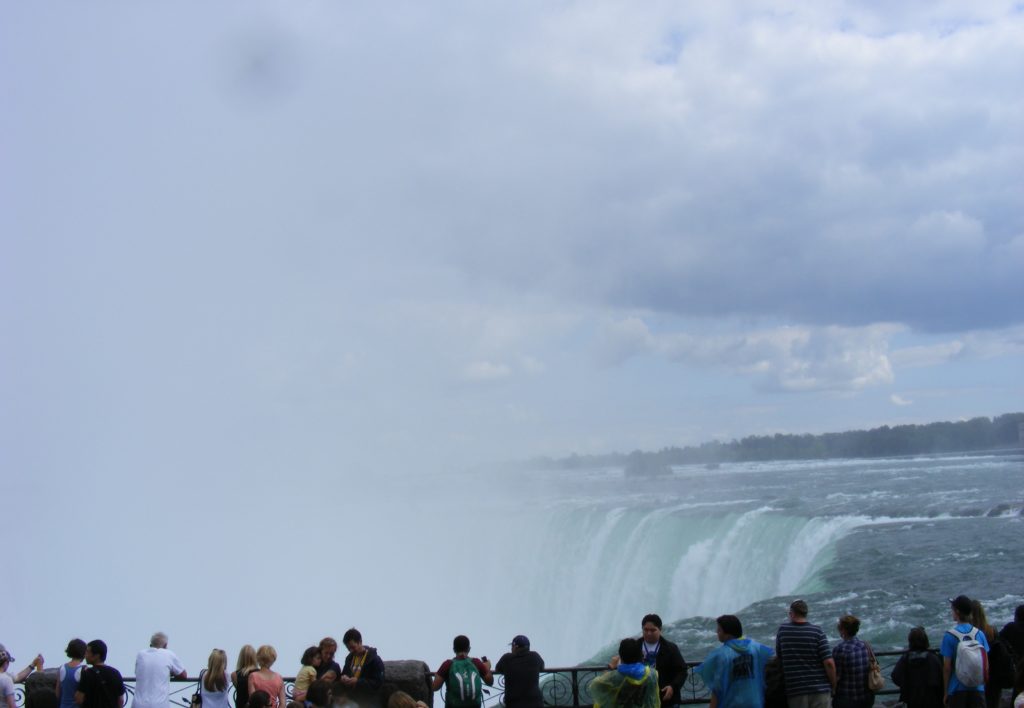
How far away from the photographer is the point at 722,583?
26.1 metres

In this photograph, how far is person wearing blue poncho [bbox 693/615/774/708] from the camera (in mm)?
5621

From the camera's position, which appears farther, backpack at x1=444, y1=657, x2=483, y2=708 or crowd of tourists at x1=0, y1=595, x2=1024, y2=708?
backpack at x1=444, y1=657, x2=483, y2=708

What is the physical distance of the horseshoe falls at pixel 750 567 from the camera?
21125 mm

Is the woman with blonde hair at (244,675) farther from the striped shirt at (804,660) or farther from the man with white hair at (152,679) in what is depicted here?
the striped shirt at (804,660)

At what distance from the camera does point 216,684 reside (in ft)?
20.9

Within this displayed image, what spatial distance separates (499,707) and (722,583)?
18968 mm

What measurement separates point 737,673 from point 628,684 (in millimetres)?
937

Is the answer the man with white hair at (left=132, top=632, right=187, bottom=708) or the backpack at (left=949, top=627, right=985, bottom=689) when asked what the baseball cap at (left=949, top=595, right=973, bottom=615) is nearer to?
the backpack at (left=949, top=627, right=985, bottom=689)

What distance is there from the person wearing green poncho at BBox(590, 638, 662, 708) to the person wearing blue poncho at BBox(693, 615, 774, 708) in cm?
66

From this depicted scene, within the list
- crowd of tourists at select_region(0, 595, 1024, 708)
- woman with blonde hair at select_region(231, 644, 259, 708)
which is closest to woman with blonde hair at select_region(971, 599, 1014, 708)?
crowd of tourists at select_region(0, 595, 1024, 708)

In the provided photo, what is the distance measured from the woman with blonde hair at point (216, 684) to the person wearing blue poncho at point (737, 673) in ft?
10.7

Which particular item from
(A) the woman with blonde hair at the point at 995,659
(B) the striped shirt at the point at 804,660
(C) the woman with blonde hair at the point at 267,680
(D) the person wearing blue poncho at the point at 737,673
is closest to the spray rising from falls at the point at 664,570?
(A) the woman with blonde hair at the point at 995,659

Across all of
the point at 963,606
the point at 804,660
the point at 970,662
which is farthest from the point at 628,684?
the point at 963,606

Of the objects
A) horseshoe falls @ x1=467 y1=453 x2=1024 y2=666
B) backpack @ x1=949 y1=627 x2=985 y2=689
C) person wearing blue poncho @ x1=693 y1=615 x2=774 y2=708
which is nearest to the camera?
person wearing blue poncho @ x1=693 y1=615 x2=774 y2=708
